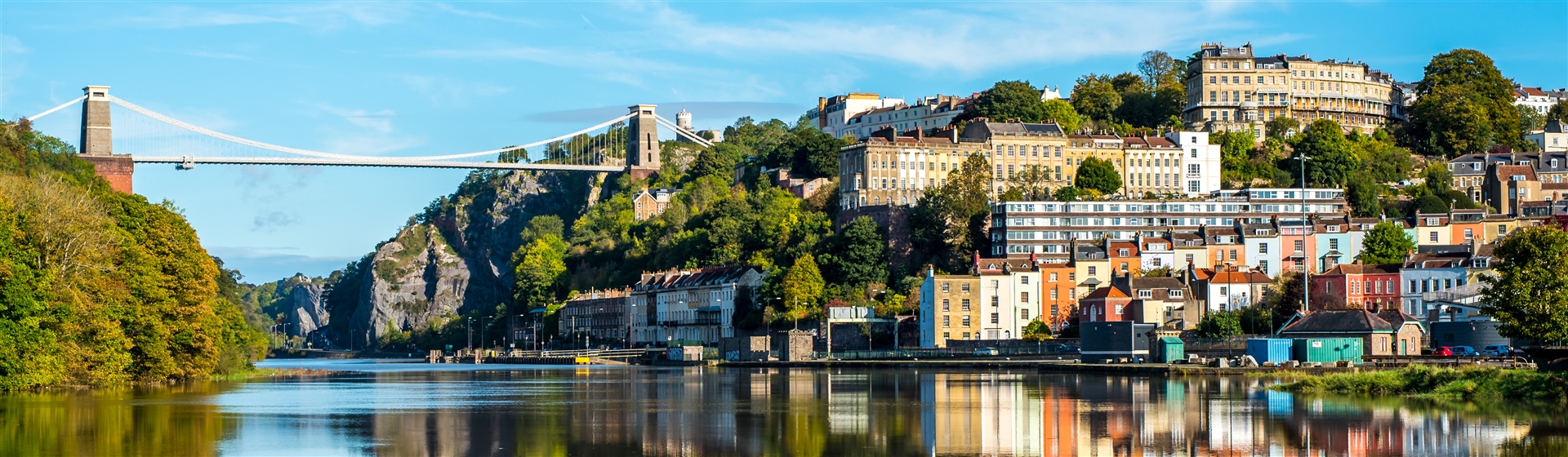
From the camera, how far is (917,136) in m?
105

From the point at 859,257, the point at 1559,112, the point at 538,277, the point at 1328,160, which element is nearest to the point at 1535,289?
the point at 859,257

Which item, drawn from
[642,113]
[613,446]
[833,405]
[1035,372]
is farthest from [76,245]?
[642,113]

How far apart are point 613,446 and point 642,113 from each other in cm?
11718

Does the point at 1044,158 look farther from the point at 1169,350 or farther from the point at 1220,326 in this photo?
the point at 1169,350

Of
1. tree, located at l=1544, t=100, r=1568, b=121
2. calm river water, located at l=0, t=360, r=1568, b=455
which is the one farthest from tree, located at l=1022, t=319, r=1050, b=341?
tree, located at l=1544, t=100, r=1568, b=121

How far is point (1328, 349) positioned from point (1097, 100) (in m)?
64.9

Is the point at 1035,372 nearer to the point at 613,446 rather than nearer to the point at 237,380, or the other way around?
the point at 237,380

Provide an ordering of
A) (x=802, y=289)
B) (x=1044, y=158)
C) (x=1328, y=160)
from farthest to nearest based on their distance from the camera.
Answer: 1. (x=1044, y=158)
2. (x=1328, y=160)
3. (x=802, y=289)

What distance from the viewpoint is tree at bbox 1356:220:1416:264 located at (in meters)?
81.4

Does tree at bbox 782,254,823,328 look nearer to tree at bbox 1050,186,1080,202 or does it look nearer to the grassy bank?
tree at bbox 1050,186,1080,202

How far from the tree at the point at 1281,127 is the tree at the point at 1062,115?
11977 millimetres

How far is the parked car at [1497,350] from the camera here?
183 ft

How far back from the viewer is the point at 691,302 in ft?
338

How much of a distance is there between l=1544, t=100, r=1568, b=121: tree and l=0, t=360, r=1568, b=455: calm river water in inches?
3186
